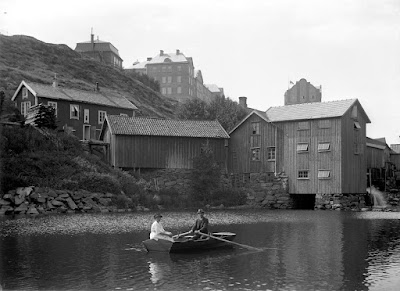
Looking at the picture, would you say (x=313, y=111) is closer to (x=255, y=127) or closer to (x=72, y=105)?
(x=255, y=127)

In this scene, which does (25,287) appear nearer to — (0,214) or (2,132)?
(0,214)

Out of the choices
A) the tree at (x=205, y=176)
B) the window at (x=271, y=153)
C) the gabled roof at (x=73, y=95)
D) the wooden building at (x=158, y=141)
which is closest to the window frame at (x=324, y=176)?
the window at (x=271, y=153)

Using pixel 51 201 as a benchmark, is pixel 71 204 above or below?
below

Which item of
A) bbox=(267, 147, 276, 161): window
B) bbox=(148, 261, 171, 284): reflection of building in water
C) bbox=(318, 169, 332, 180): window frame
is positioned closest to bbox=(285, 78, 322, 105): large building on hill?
bbox=(267, 147, 276, 161): window

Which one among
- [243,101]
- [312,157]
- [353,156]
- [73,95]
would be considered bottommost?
[312,157]

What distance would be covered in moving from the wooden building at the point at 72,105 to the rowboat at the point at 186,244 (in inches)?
1599

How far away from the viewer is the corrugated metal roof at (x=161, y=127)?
58000 millimetres

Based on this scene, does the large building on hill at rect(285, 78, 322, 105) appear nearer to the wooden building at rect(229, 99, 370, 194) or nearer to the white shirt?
the wooden building at rect(229, 99, 370, 194)

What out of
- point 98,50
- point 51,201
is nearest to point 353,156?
point 51,201

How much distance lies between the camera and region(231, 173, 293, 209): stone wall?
192 feet

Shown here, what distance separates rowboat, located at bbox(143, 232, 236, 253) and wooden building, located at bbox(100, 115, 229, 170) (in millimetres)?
34367

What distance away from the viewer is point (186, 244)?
2269cm

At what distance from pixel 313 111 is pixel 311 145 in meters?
3.88

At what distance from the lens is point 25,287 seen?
15.3 m
